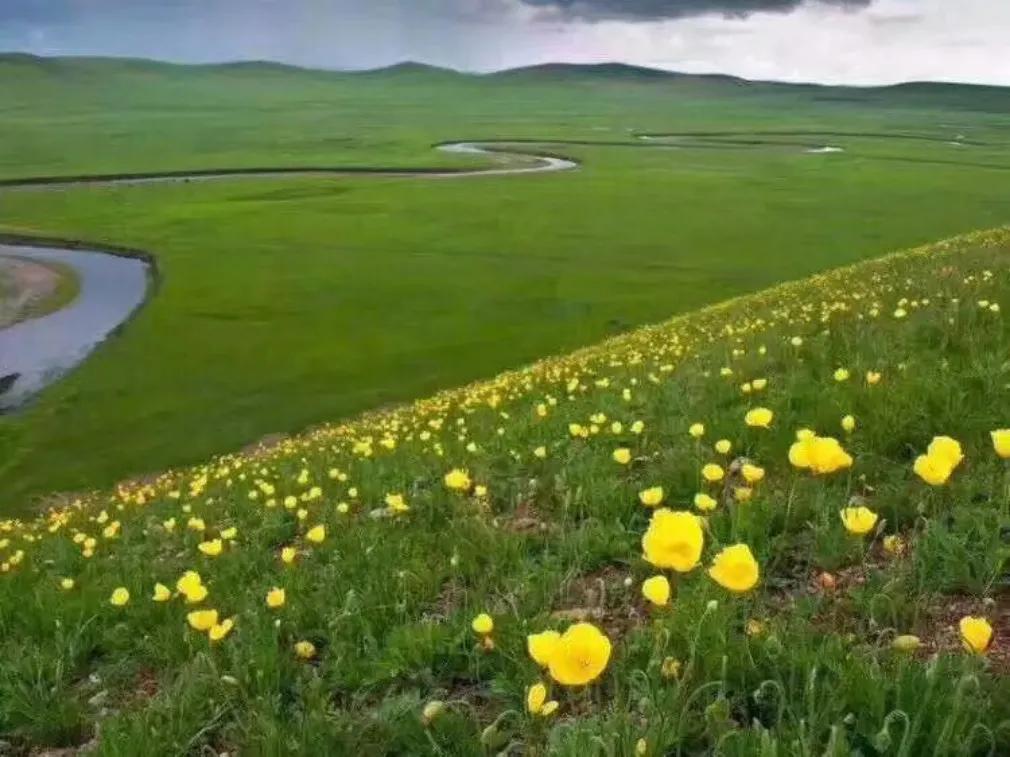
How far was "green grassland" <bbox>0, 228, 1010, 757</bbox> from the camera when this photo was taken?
10.3ft

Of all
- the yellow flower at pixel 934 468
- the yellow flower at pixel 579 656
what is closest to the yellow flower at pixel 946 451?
the yellow flower at pixel 934 468

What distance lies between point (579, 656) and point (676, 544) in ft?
1.90

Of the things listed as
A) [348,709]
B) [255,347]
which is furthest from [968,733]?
[255,347]

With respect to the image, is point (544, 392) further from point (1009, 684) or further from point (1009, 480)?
point (1009, 684)

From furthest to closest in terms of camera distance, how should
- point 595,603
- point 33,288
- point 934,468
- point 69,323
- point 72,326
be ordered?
point 33,288, point 69,323, point 72,326, point 595,603, point 934,468

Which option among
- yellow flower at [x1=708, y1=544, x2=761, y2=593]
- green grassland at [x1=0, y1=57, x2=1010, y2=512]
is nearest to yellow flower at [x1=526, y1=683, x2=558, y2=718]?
yellow flower at [x1=708, y1=544, x2=761, y2=593]

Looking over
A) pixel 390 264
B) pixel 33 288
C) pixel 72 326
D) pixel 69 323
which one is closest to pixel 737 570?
pixel 72 326

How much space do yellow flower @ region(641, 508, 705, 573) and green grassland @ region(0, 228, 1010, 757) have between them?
0.70ft

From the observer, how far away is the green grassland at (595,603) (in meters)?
3.13

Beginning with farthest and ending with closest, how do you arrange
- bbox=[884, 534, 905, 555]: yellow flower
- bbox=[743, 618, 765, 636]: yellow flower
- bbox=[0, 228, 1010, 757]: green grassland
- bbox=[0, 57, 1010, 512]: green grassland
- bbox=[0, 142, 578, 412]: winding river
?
bbox=[0, 142, 578, 412]: winding river < bbox=[0, 57, 1010, 512]: green grassland < bbox=[884, 534, 905, 555]: yellow flower < bbox=[743, 618, 765, 636]: yellow flower < bbox=[0, 228, 1010, 757]: green grassland

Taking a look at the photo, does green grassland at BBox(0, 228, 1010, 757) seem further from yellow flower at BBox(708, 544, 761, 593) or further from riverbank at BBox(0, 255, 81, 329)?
riverbank at BBox(0, 255, 81, 329)

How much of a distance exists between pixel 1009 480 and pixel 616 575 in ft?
6.17

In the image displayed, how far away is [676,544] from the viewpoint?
3066 millimetres

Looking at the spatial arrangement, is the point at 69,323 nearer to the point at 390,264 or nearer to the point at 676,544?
the point at 390,264
